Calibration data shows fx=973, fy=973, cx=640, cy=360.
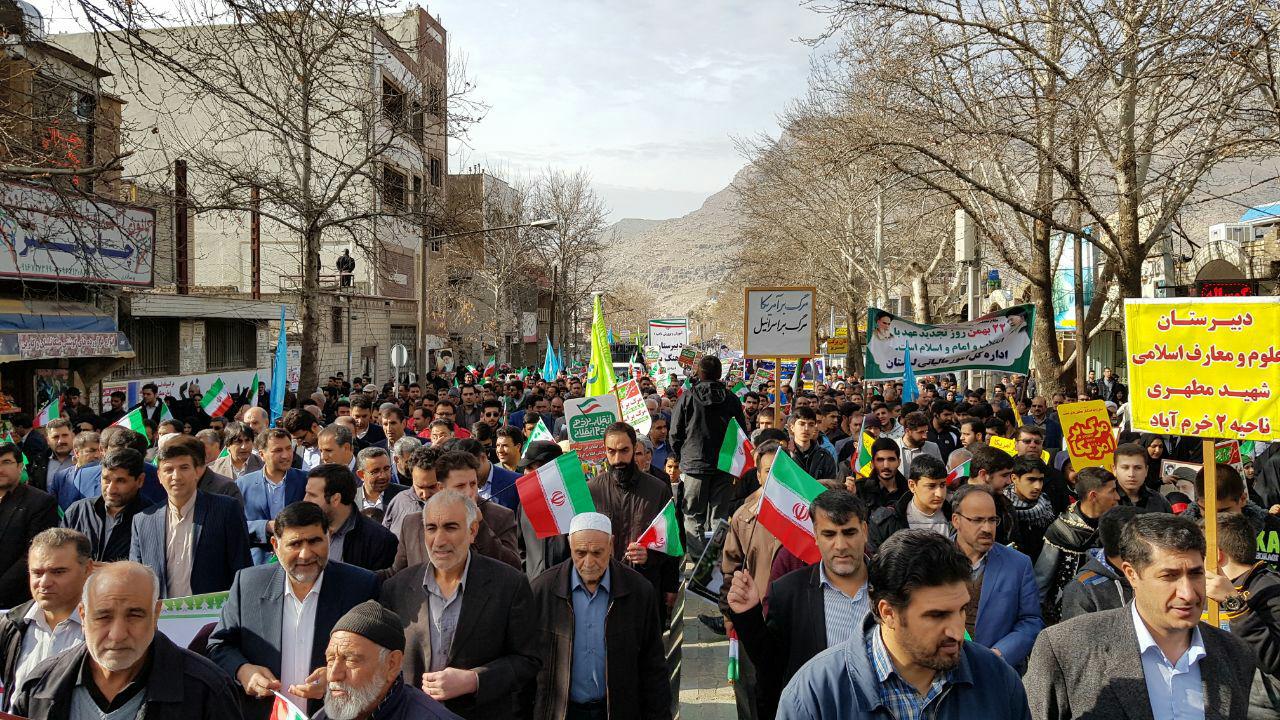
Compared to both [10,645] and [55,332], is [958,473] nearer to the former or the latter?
[10,645]

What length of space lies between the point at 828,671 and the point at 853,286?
110ft

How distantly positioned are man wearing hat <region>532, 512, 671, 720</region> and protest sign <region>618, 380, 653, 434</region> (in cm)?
606

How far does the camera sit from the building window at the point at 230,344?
2591 centimetres

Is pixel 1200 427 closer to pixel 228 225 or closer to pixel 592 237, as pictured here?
pixel 228 225

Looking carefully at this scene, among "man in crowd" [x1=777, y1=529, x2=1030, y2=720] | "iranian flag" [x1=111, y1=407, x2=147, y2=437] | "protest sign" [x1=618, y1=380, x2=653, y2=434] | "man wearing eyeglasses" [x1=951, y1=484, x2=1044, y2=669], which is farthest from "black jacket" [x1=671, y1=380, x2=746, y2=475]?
"man in crowd" [x1=777, y1=529, x2=1030, y2=720]

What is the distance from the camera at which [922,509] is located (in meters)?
5.70

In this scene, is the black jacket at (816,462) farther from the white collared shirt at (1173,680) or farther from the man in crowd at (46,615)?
the man in crowd at (46,615)

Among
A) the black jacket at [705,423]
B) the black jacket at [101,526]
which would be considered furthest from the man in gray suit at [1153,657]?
the black jacket at [705,423]

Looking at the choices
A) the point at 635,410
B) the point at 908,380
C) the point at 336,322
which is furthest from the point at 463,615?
the point at 336,322

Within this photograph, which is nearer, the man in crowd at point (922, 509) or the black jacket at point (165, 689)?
the black jacket at point (165, 689)

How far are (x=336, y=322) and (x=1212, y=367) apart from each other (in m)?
32.1

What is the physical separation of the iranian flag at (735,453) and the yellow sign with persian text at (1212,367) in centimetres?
371

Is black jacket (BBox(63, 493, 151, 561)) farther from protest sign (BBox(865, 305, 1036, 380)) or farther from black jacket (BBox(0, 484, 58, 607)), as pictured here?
protest sign (BBox(865, 305, 1036, 380))

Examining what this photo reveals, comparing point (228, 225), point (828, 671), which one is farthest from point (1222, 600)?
point (228, 225)
